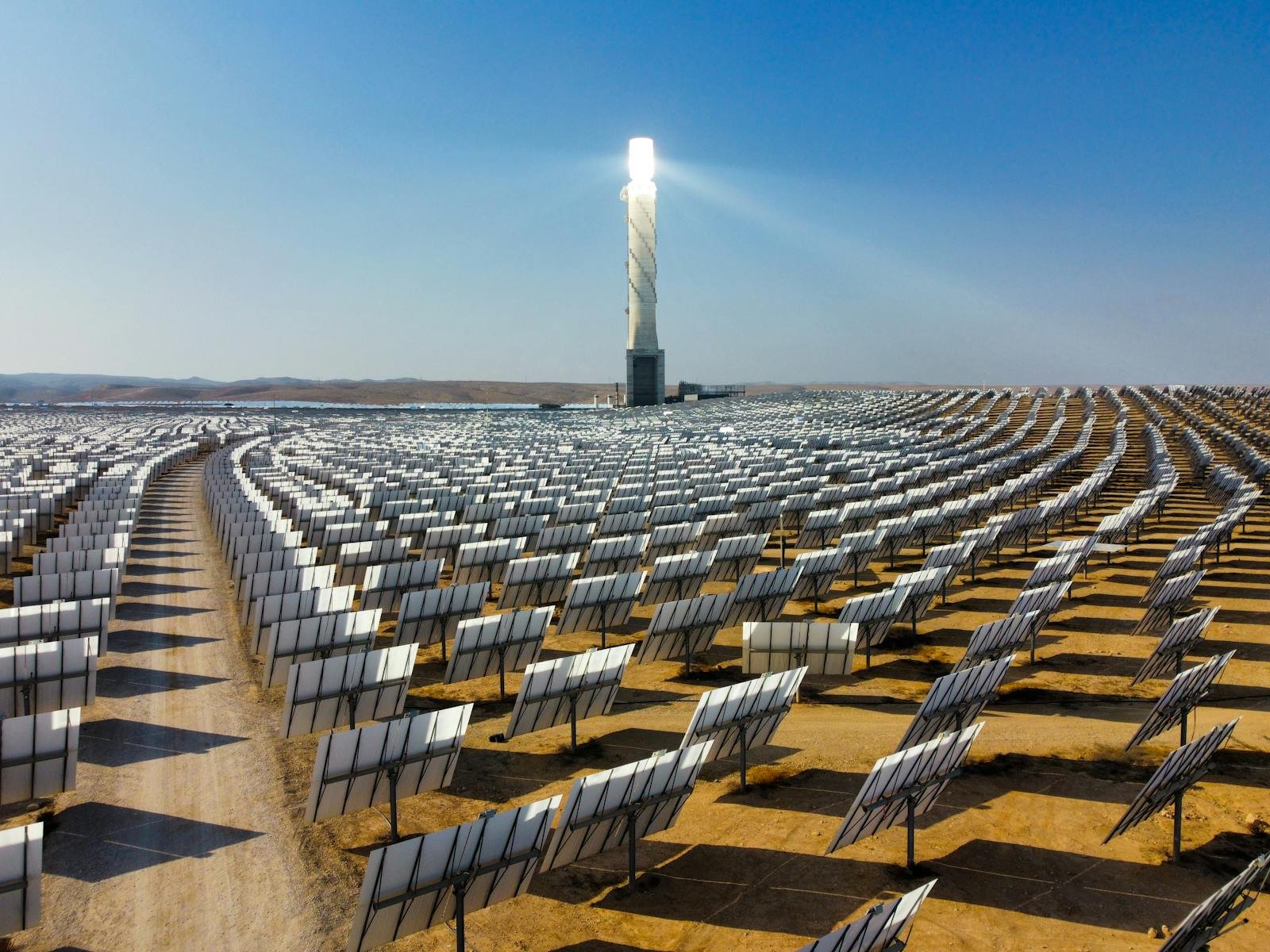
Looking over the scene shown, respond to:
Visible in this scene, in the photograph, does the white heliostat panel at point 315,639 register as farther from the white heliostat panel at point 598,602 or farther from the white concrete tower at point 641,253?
the white concrete tower at point 641,253

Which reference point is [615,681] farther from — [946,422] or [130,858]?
[946,422]

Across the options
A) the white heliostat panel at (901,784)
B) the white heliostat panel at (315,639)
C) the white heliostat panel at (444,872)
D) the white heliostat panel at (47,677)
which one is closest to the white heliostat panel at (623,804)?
the white heliostat panel at (444,872)

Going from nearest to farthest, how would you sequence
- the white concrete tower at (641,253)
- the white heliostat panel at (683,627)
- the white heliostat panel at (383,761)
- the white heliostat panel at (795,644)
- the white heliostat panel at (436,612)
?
the white heliostat panel at (383,761) < the white heliostat panel at (795,644) < the white heliostat panel at (683,627) < the white heliostat panel at (436,612) < the white concrete tower at (641,253)

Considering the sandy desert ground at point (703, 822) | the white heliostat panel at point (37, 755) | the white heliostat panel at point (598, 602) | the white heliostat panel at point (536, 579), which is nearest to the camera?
the sandy desert ground at point (703, 822)

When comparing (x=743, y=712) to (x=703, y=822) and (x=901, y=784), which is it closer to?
(x=703, y=822)

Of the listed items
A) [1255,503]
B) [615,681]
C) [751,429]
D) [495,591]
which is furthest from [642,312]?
[615,681]

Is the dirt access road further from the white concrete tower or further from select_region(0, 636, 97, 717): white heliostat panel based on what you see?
the white concrete tower
